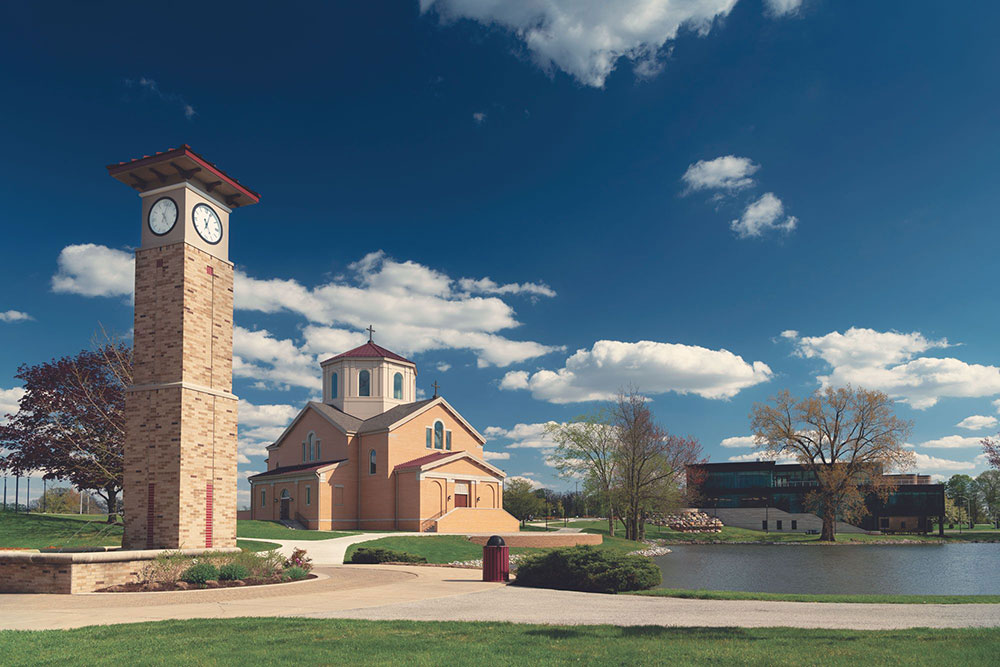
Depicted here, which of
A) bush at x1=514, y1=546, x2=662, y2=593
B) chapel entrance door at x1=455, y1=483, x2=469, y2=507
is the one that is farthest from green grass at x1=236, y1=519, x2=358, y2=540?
bush at x1=514, y1=546, x2=662, y2=593

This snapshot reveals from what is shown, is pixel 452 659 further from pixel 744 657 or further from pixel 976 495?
pixel 976 495

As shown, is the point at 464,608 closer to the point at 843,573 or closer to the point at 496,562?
the point at 496,562

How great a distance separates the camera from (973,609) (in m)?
13.6

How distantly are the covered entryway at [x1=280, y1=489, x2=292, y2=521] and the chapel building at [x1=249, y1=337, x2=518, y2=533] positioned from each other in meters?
0.07

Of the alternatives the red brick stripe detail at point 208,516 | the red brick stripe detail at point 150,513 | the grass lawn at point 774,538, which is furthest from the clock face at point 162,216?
the grass lawn at point 774,538

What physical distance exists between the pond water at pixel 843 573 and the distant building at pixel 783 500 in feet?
120


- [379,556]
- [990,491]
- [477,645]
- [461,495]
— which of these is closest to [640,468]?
[461,495]

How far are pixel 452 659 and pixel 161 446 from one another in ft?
50.1

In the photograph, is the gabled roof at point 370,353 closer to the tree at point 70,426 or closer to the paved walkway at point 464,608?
the tree at point 70,426

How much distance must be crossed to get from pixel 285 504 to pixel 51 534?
23.7 metres

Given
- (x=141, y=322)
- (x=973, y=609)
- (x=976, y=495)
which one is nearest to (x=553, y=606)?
(x=973, y=609)

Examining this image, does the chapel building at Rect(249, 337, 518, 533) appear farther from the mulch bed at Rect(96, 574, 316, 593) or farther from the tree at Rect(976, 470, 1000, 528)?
the tree at Rect(976, 470, 1000, 528)

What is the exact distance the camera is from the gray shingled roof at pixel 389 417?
2083 inches

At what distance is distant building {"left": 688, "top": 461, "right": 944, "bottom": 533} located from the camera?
77.8 meters
